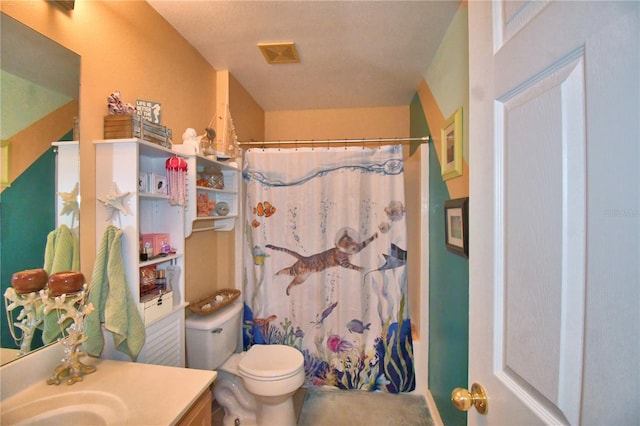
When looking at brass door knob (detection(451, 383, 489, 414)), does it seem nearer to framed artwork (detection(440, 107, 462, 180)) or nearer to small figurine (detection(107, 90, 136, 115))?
framed artwork (detection(440, 107, 462, 180))

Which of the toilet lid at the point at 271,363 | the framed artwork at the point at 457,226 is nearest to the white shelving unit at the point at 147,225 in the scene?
the toilet lid at the point at 271,363

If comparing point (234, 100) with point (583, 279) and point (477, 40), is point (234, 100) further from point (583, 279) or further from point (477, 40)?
point (583, 279)

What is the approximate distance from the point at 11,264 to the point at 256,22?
1.60 meters

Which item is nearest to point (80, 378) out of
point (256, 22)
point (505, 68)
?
point (505, 68)

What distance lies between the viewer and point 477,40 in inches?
26.8

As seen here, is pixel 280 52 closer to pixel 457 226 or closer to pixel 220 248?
pixel 220 248

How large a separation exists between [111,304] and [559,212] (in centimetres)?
141

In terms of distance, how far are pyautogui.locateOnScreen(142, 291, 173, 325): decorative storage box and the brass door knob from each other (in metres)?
1.25

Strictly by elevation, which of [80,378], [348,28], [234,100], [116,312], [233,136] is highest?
[348,28]

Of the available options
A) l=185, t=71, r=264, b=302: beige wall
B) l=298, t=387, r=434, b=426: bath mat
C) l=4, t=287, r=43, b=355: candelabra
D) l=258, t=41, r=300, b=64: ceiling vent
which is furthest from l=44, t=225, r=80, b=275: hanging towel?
l=298, t=387, r=434, b=426: bath mat

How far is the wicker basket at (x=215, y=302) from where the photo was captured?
1.71 m

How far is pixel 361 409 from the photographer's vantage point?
1.95 m

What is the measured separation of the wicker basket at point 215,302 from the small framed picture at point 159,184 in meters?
0.76

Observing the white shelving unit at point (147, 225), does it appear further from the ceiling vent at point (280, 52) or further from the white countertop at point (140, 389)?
the ceiling vent at point (280, 52)
